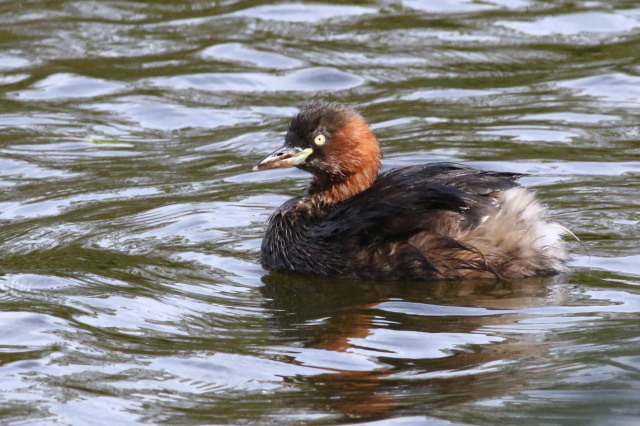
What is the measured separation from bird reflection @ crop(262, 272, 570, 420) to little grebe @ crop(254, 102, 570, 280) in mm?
91

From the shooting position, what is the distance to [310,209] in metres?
7.70

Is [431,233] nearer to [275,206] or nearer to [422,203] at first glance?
[422,203]

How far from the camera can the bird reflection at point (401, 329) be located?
518cm

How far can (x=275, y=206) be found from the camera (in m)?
8.56

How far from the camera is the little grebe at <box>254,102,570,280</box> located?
6.90 metres

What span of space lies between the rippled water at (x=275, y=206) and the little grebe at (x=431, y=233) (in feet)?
0.42

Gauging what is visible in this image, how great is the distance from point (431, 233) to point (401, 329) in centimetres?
93

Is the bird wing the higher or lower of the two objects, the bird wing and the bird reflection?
the higher

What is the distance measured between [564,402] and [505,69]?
707 centimetres

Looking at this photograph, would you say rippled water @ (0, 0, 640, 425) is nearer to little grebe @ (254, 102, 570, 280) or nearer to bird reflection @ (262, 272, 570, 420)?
bird reflection @ (262, 272, 570, 420)

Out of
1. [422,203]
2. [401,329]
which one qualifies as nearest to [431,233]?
[422,203]

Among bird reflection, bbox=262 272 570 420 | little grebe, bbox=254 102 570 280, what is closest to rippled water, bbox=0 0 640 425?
bird reflection, bbox=262 272 570 420

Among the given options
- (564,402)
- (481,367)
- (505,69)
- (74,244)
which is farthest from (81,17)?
(564,402)

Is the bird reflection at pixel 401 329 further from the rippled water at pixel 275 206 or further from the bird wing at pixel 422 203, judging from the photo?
the bird wing at pixel 422 203
